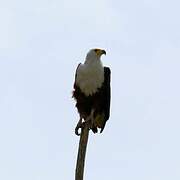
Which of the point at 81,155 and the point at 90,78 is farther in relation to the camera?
the point at 90,78

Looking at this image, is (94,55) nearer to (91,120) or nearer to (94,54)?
(94,54)

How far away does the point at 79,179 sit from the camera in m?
9.77

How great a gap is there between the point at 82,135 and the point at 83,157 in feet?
1.76

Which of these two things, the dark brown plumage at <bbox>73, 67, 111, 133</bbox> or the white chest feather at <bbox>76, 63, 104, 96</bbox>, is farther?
the dark brown plumage at <bbox>73, 67, 111, 133</bbox>

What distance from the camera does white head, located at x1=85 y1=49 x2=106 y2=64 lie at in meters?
12.0

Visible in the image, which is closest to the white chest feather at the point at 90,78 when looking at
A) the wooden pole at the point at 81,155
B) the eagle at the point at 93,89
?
the eagle at the point at 93,89

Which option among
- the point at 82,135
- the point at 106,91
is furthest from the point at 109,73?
the point at 82,135

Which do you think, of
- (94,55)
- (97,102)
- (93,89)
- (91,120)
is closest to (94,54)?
(94,55)

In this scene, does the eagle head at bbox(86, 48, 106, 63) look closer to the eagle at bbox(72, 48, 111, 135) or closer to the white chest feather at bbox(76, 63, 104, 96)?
the eagle at bbox(72, 48, 111, 135)

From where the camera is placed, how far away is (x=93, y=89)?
477 inches

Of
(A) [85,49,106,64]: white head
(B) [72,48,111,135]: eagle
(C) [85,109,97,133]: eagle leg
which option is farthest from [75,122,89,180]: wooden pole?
(A) [85,49,106,64]: white head

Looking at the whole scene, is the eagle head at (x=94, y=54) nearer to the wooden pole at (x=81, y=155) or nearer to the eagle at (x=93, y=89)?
the eagle at (x=93, y=89)

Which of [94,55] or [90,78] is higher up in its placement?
[94,55]

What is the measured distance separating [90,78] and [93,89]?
0.68 feet
